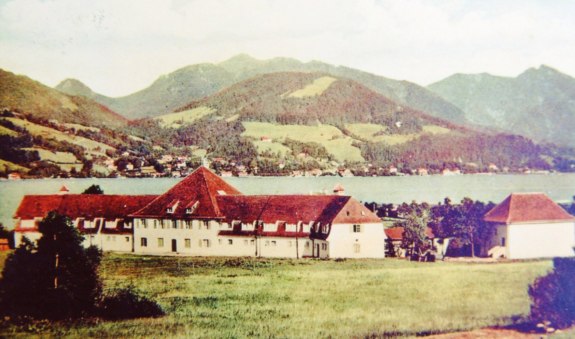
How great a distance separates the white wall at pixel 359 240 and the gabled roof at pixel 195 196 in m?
Answer: 2.97

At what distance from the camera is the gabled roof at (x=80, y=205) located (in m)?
9.44

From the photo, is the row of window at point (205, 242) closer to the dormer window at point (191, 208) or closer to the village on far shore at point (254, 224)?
the village on far shore at point (254, 224)

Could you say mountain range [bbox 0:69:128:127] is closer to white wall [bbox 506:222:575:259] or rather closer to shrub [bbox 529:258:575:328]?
white wall [bbox 506:222:575:259]

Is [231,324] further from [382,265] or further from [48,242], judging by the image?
[382,265]

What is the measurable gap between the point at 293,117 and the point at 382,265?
387cm

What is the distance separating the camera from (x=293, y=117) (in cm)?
1106

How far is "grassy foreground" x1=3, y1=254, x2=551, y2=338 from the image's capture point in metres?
8.97

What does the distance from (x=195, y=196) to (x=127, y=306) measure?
305 centimetres

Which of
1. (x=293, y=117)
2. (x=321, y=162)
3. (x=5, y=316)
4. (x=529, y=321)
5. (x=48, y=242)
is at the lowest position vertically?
(x=529, y=321)

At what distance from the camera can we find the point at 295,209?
13227mm

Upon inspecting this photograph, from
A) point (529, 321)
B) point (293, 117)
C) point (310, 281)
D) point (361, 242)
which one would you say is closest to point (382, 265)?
point (361, 242)

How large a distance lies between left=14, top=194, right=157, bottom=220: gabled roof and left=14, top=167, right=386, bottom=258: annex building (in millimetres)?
16

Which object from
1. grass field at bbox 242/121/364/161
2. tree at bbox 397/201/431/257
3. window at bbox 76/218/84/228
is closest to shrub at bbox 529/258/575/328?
tree at bbox 397/201/431/257

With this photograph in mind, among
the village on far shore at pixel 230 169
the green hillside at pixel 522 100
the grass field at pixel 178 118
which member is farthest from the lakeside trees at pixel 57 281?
the green hillside at pixel 522 100
